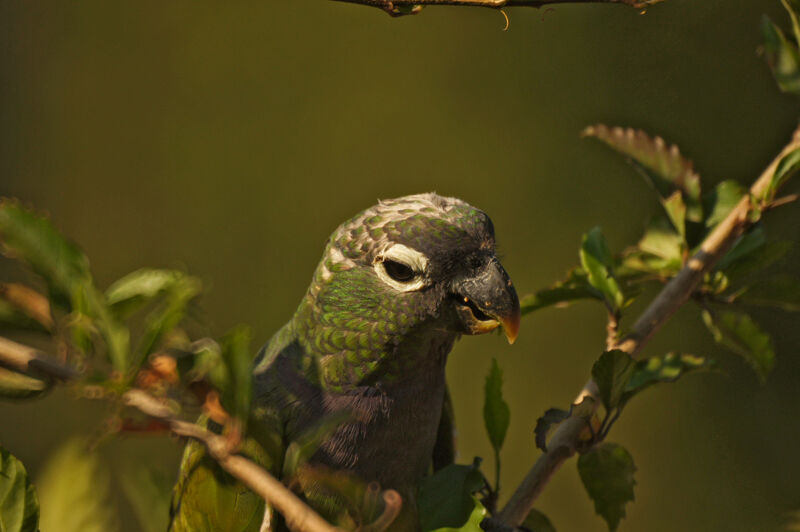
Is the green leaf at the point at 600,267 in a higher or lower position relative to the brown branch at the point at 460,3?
lower

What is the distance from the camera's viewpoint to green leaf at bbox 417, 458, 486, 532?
660 millimetres

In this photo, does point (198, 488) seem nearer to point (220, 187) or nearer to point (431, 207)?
point (431, 207)

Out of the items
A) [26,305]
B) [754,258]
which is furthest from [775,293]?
[26,305]

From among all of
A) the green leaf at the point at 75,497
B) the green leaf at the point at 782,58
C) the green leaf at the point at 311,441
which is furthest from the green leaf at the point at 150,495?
the green leaf at the point at 782,58

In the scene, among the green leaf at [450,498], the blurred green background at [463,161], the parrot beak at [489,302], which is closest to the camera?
the green leaf at [450,498]

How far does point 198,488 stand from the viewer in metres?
0.75

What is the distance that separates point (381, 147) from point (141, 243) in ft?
3.56

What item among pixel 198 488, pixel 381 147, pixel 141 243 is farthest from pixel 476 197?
pixel 198 488

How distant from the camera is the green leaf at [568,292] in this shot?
879 mm

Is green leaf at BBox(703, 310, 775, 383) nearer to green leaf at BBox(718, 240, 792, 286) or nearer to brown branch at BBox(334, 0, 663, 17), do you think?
green leaf at BBox(718, 240, 792, 286)

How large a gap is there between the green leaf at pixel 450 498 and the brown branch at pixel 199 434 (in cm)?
18

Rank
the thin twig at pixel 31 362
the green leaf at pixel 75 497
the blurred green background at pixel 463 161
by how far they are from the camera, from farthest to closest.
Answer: the blurred green background at pixel 463 161
the green leaf at pixel 75 497
the thin twig at pixel 31 362

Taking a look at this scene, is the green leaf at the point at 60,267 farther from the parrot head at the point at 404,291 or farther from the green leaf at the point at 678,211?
the green leaf at the point at 678,211

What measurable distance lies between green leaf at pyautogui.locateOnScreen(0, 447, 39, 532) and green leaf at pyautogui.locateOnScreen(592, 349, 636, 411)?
0.50m
